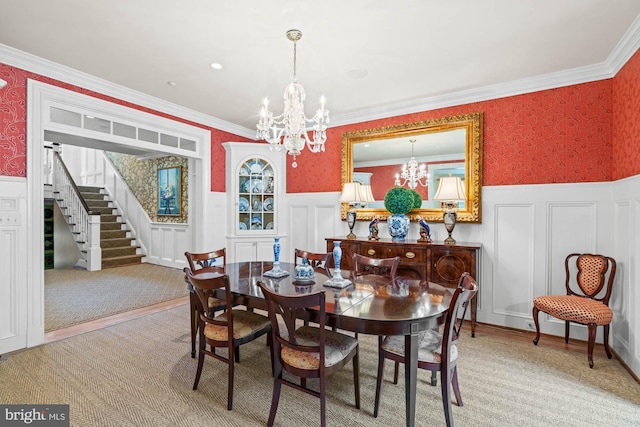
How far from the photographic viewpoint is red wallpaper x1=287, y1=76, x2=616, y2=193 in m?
3.09

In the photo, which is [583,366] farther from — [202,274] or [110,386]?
[110,386]

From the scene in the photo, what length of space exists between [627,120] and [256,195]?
4525mm

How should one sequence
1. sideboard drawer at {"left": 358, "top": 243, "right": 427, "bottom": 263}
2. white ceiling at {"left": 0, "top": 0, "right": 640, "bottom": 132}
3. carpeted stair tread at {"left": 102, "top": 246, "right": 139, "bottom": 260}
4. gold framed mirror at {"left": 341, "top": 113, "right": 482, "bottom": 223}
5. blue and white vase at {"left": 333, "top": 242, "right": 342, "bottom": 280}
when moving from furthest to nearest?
carpeted stair tread at {"left": 102, "top": 246, "right": 139, "bottom": 260} → gold framed mirror at {"left": 341, "top": 113, "right": 482, "bottom": 223} → sideboard drawer at {"left": 358, "top": 243, "right": 427, "bottom": 263} → blue and white vase at {"left": 333, "top": 242, "right": 342, "bottom": 280} → white ceiling at {"left": 0, "top": 0, "right": 640, "bottom": 132}

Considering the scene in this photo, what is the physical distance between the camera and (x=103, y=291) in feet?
15.8

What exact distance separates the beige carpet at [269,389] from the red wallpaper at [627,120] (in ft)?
5.66

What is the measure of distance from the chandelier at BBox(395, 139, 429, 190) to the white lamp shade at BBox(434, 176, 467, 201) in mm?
347

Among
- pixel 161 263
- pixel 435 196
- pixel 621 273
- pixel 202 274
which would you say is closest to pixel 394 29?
pixel 435 196

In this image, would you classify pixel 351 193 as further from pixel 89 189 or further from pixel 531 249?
pixel 89 189

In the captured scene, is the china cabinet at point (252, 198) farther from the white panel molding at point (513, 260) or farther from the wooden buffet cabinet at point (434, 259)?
the white panel molding at point (513, 260)

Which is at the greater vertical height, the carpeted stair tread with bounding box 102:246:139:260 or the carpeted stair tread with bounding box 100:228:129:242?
the carpeted stair tread with bounding box 100:228:129:242

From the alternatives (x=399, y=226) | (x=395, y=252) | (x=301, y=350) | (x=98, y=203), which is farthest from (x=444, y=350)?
(x=98, y=203)

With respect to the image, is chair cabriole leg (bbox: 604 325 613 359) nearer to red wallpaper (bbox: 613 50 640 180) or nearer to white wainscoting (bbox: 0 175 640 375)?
white wainscoting (bbox: 0 175 640 375)

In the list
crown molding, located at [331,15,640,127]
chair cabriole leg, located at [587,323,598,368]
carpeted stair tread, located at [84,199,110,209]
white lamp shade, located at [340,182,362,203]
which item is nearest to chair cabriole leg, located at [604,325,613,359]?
chair cabriole leg, located at [587,323,598,368]

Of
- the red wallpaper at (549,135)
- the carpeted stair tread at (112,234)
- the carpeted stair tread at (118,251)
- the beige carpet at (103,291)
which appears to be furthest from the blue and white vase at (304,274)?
the carpeted stair tread at (112,234)
